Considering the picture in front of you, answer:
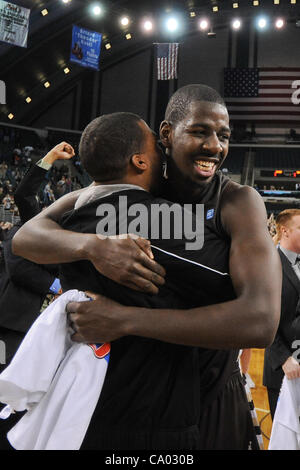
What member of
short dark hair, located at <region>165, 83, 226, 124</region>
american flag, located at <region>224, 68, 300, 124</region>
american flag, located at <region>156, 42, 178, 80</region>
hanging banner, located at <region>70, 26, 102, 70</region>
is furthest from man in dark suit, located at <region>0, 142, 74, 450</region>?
american flag, located at <region>224, 68, 300, 124</region>

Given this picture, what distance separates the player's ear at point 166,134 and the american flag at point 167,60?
41.4 ft

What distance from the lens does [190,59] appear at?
725 inches

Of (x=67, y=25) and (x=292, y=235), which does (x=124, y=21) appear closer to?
(x=67, y=25)

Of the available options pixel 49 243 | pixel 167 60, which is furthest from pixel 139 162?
pixel 167 60

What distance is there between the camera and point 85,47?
13812mm

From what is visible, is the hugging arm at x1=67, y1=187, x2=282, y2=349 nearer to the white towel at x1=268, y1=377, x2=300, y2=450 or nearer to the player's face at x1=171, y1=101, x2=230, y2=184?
the player's face at x1=171, y1=101, x2=230, y2=184

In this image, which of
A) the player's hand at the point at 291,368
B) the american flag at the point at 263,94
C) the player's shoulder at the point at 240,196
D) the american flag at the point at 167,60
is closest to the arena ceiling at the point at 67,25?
the american flag at the point at 263,94

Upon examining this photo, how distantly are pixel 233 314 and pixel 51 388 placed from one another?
444 mm

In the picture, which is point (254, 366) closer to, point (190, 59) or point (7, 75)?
point (7, 75)

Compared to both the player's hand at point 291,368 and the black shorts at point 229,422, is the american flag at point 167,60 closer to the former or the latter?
the player's hand at point 291,368

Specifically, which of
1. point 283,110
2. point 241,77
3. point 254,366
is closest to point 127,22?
point 241,77

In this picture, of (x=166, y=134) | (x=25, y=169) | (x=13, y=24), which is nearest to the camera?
(x=166, y=134)

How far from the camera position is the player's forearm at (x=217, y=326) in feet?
2.82

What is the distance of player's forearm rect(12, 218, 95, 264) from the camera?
988mm
